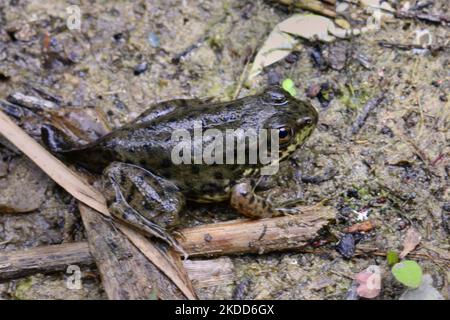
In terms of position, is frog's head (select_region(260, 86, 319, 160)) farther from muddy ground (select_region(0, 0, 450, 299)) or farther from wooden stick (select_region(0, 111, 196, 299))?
wooden stick (select_region(0, 111, 196, 299))

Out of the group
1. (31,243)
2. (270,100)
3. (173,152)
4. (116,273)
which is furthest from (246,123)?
(31,243)

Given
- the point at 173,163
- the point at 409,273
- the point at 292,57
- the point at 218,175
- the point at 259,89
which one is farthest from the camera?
the point at 292,57

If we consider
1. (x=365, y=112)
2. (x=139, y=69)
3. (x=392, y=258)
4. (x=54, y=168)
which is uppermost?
(x=139, y=69)

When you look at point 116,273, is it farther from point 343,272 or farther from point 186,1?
point 186,1

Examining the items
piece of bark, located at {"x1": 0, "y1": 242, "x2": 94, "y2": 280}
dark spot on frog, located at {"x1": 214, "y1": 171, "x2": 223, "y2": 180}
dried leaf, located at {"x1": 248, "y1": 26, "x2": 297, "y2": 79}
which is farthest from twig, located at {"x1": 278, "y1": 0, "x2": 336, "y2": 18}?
piece of bark, located at {"x1": 0, "y1": 242, "x2": 94, "y2": 280}

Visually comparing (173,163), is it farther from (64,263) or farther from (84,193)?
(64,263)

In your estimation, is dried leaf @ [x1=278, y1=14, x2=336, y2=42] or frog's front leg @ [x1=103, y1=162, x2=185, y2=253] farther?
dried leaf @ [x1=278, y1=14, x2=336, y2=42]

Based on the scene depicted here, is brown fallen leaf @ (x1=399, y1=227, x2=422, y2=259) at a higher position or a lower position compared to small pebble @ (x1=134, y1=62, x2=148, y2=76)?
lower

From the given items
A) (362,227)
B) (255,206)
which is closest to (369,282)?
(362,227)
